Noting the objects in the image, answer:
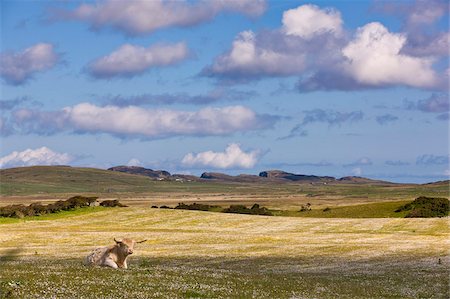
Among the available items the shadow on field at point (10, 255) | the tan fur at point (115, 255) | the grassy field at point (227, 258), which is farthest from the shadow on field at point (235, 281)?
the shadow on field at point (10, 255)

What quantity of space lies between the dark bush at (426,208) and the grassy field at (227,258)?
11275 mm

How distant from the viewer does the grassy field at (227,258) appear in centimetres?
2830

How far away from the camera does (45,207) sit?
363 feet

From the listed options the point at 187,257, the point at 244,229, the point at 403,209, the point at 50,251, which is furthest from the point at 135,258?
the point at 403,209

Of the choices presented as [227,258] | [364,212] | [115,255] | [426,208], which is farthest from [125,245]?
[364,212]

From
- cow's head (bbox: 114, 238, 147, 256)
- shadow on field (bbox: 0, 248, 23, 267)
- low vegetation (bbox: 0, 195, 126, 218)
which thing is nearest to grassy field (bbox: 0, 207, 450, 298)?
shadow on field (bbox: 0, 248, 23, 267)

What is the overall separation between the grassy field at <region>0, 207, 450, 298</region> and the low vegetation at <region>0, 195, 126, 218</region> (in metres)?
2.70

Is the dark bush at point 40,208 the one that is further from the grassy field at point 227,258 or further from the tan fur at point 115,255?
the tan fur at point 115,255

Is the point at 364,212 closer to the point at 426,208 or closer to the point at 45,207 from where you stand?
the point at 426,208

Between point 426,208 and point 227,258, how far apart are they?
6759cm

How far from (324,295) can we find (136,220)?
76645 mm

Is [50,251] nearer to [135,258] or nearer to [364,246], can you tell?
[135,258]

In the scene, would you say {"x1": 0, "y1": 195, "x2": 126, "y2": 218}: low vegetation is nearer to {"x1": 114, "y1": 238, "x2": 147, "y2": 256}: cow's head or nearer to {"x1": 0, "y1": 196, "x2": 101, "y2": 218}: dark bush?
{"x1": 0, "y1": 196, "x2": 101, "y2": 218}: dark bush

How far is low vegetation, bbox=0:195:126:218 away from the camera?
341ft
